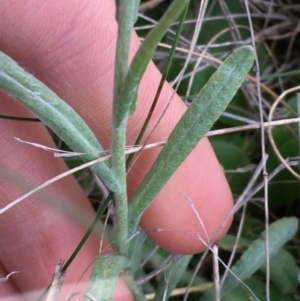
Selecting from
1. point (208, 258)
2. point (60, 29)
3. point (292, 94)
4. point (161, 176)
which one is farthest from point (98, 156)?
point (292, 94)

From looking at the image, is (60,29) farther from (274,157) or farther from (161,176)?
(274,157)

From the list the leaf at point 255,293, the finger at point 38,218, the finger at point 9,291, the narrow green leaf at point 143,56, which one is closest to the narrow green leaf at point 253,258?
the leaf at point 255,293

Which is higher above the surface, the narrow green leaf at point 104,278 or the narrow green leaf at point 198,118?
the narrow green leaf at point 198,118

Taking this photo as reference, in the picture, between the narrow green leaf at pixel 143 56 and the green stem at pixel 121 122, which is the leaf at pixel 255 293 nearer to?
the green stem at pixel 121 122

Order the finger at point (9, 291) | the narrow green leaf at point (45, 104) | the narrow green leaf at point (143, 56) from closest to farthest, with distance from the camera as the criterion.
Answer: the narrow green leaf at point (143, 56)
the narrow green leaf at point (45, 104)
the finger at point (9, 291)

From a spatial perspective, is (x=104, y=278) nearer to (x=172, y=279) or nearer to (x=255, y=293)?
(x=172, y=279)

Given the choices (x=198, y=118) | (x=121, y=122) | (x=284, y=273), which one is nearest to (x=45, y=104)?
(x=121, y=122)
